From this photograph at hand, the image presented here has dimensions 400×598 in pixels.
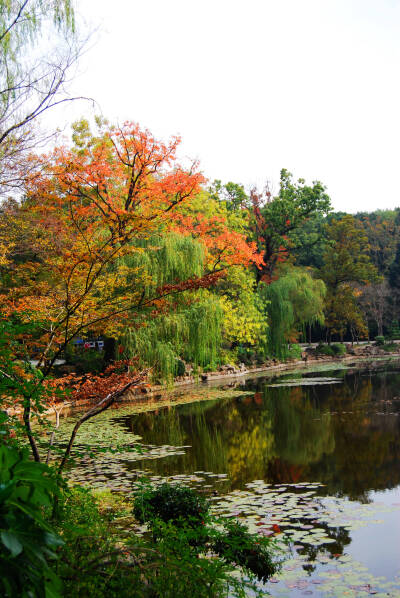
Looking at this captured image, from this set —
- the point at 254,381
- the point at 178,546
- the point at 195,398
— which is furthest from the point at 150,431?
the point at 254,381

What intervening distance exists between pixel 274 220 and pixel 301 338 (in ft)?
39.6

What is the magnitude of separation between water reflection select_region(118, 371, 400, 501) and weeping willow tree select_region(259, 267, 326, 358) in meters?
7.34

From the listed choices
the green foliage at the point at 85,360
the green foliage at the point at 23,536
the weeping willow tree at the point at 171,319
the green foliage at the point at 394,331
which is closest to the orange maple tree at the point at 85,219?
the weeping willow tree at the point at 171,319

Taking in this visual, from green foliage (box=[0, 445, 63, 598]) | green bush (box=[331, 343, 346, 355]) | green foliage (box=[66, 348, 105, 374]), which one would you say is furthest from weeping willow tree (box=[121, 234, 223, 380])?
green bush (box=[331, 343, 346, 355])

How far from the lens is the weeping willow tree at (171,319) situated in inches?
513

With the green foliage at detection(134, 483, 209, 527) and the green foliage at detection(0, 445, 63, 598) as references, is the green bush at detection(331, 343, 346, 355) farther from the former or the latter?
the green foliage at detection(0, 445, 63, 598)

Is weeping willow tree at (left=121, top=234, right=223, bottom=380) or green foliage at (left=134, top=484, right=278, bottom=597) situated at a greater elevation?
weeping willow tree at (left=121, top=234, right=223, bottom=380)

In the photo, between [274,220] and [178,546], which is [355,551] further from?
[274,220]

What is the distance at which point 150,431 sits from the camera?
9.66 metres

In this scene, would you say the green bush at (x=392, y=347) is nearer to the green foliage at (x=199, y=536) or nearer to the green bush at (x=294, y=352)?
the green bush at (x=294, y=352)

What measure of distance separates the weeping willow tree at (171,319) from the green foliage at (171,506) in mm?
8099

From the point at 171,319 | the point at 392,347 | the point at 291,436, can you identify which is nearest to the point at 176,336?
the point at 171,319

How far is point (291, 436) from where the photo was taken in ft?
29.8

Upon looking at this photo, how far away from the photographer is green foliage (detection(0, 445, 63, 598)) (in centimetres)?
116
